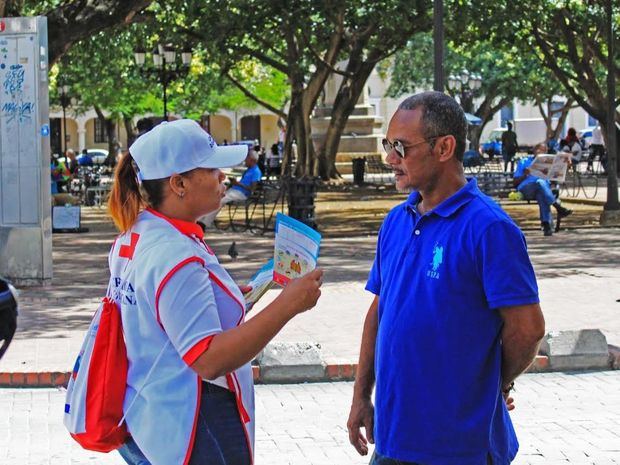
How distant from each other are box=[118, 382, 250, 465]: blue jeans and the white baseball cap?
61cm

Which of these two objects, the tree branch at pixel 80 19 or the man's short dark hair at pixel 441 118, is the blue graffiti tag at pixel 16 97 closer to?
the tree branch at pixel 80 19

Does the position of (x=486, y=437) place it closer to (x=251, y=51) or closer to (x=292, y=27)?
(x=292, y=27)

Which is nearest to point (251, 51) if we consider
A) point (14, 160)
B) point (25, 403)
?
point (14, 160)

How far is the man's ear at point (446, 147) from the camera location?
12.4 ft

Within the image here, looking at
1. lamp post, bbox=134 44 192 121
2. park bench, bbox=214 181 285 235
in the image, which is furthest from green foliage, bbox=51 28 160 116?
park bench, bbox=214 181 285 235

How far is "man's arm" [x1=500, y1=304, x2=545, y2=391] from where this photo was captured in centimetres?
358

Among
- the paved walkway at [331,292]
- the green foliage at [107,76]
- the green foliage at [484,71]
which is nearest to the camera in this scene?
the paved walkway at [331,292]

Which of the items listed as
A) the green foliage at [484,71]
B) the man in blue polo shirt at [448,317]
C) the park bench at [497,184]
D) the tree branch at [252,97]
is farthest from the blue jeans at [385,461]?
the green foliage at [484,71]

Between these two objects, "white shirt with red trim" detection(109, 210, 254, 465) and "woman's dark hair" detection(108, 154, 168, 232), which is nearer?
"white shirt with red trim" detection(109, 210, 254, 465)

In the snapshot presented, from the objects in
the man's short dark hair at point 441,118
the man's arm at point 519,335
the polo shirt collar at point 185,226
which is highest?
the man's short dark hair at point 441,118

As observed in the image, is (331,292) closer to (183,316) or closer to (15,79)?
(15,79)

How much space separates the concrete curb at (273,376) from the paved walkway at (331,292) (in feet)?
0.34

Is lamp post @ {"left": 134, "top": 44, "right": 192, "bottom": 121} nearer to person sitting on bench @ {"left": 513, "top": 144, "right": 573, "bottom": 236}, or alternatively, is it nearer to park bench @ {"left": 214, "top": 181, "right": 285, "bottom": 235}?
park bench @ {"left": 214, "top": 181, "right": 285, "bottom": 235}

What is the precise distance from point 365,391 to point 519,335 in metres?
0.67
